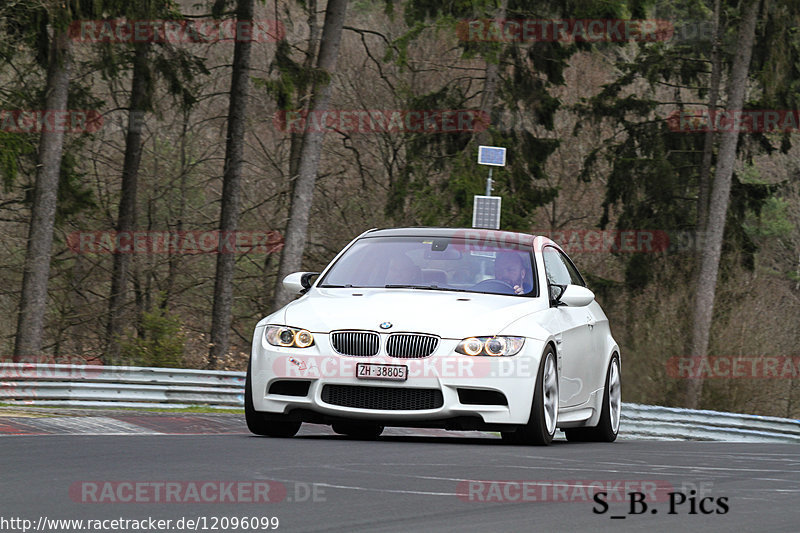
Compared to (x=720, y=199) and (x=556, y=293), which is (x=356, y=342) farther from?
(x=720, y=199)

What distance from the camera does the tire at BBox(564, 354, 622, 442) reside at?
1241 centimetres

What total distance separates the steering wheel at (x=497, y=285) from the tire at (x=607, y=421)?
1.99 m

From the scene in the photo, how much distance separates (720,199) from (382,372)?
2318 cm

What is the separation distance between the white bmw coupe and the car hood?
1 centimetres

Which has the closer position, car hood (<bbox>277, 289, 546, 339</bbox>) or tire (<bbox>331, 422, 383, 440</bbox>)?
car hood (<bbox>277, 289, 546, 339</bbox>)

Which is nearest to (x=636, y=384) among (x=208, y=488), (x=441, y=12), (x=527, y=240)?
(x=441, y=12)

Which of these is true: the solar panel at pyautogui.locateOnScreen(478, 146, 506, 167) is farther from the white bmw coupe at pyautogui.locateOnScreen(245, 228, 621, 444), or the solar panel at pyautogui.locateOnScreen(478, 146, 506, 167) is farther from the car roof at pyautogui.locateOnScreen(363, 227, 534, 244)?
the white bmw coupe at pyautogui.locateOnScreen(245, 228, 621, 444)

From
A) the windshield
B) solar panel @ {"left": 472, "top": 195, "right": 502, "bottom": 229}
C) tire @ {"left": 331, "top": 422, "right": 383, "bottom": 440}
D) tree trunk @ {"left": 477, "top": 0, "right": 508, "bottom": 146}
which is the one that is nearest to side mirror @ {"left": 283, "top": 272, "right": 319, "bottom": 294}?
the windshield

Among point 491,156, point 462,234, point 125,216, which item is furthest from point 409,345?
point 125,216

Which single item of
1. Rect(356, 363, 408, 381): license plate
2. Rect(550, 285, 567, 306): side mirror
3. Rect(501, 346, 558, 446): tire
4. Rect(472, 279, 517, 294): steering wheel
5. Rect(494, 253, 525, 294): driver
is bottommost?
Rect(501, 346, 558, 446): tire

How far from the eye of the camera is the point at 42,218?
25.0 m

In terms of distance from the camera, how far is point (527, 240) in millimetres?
11609

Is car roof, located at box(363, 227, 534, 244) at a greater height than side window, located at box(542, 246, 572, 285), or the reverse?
car roof, located at box(363, 227, 534, 244)

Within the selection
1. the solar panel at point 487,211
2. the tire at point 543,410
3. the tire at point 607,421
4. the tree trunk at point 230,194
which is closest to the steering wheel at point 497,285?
the tire at point 543,410
